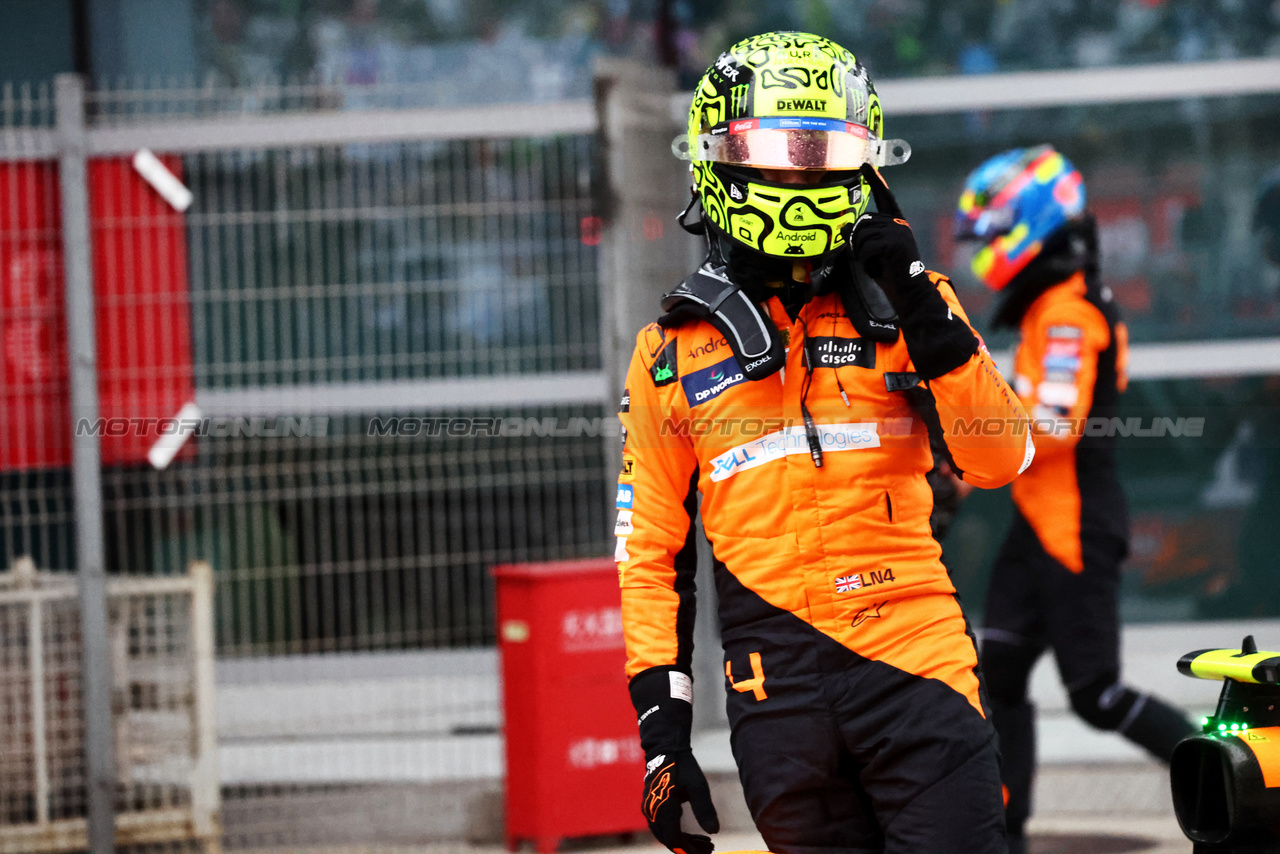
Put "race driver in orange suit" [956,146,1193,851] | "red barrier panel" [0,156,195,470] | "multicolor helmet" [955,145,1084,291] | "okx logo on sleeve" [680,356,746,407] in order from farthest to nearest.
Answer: "red barrier panel" [0,156,195,470]
"multicolor helmet" [955,145,1084,291]
"race driver in orange suit" [956,146,1193,851]
"okx logo on sleeve" [680,356,746,407]

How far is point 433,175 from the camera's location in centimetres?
635

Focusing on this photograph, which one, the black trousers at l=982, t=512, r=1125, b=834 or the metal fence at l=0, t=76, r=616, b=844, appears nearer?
the black trousers at l=982, t=512, r=1125, b=834

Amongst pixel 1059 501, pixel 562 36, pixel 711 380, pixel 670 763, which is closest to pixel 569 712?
pixel 1059 501

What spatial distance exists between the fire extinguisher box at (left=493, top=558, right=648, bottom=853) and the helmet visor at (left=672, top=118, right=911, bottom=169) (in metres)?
2.89

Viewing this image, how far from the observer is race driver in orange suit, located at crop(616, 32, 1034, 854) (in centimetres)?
255

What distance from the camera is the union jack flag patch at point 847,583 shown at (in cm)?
262

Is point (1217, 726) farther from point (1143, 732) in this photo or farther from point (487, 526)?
point (487, 526)

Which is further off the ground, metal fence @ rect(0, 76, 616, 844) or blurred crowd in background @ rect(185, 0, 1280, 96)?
blurred crowd in background @ rect(185, 0, 1280, 96)

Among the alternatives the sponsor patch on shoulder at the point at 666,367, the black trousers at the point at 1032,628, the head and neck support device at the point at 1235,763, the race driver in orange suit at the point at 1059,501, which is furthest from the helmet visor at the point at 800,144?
the black trousers at the point at 1032,628

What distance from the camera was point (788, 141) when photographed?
106 inches

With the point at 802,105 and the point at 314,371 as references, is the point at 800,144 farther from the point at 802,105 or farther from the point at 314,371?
the point at 314,371

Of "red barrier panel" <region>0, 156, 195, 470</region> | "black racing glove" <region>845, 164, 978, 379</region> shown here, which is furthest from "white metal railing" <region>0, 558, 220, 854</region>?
"black racing glove" <region>845, 164, 978, 379</region>

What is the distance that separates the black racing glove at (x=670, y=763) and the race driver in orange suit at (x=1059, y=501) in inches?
93.3

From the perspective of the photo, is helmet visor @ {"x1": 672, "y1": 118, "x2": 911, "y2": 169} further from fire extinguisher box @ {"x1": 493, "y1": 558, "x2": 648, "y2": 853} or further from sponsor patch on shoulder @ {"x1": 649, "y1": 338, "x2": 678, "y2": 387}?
fire extinguisher box @ {"x1": 493, "y1": 558, "x2": 648, "y2": 853}
